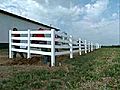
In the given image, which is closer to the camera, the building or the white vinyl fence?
the white vinyl fence

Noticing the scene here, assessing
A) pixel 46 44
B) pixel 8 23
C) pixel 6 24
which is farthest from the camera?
pixel 8 23

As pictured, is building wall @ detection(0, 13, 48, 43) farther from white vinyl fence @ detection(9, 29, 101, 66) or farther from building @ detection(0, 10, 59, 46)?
white vinyl fence @ detection(9, 29, 101, 66)

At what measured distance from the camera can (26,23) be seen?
4041 cm

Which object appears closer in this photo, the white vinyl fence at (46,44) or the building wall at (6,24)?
the white vinyl fence at (46,44)

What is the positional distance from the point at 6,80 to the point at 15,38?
9559 millimetres

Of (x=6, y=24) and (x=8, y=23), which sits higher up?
(x=8, y=23)

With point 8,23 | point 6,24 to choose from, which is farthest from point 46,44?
point 8,23

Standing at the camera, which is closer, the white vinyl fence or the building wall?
the white vinyl fence

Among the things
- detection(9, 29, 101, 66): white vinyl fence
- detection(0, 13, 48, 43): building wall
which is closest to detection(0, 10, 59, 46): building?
detection(0, 13, 48, 43): building wall

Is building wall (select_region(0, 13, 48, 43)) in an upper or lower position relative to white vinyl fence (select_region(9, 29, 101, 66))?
upper

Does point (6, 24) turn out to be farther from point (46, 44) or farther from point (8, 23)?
point (46, 44)

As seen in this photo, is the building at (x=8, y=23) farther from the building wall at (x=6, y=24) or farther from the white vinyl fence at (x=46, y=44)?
the white vinyl fence at (x=46, y=44)

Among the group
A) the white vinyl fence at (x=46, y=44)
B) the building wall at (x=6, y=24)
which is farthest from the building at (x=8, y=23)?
the white vinyl fence at (x=46, y=44)

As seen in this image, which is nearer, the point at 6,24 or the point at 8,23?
the point at 6,24
